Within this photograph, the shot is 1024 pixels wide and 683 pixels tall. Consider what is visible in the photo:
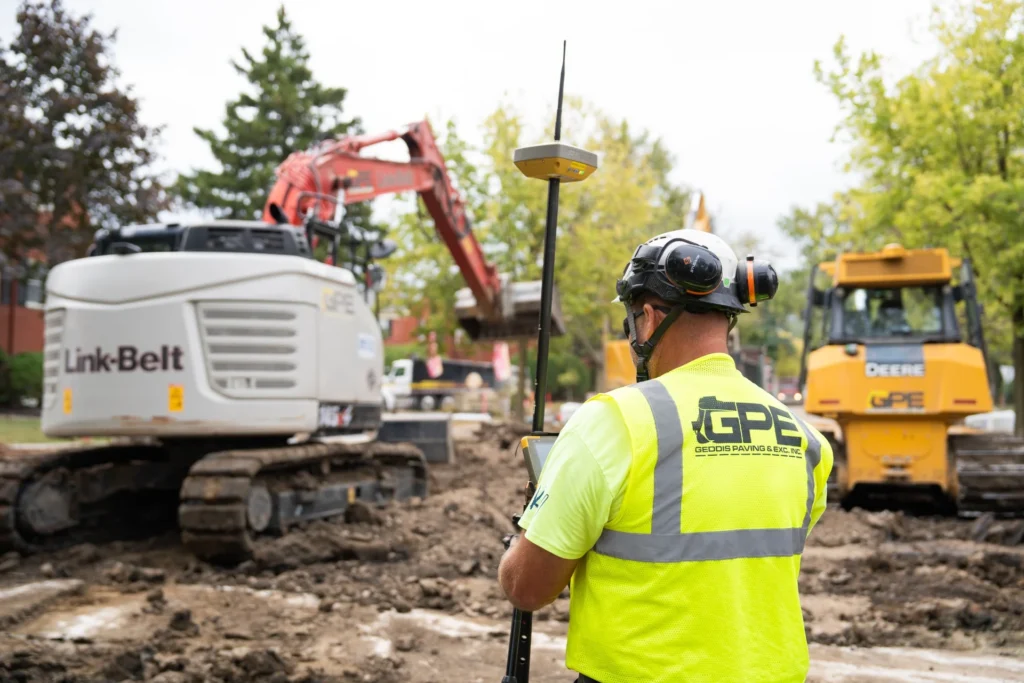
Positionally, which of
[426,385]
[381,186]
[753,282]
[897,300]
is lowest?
[426,385]

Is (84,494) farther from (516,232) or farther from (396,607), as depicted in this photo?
(516,232)

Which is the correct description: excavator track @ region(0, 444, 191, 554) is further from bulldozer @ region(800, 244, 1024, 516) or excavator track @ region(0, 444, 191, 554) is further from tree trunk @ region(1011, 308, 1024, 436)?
tree trunk @ region(1011, 308, 1024, 436)

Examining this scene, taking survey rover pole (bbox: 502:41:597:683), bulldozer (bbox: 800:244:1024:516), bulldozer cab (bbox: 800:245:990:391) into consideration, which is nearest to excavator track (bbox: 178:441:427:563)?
bulldozer (bbox: 800:244:1024:516)

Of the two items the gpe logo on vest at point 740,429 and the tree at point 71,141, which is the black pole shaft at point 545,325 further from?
the tree at point 71,141

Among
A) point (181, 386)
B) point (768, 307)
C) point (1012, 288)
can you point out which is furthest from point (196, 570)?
point (768, 307)

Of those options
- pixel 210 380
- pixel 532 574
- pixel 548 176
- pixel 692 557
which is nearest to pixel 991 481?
pixel 210 380

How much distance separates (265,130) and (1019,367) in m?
31.4

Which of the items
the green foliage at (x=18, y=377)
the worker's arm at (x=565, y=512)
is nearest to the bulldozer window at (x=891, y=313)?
the worker's arm at (x=565, y=512)

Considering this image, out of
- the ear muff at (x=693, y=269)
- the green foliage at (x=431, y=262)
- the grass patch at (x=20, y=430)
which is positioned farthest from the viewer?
the green foliage at (x=431, y=262)

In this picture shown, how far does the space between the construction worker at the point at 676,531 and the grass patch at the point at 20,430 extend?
55.2 feet

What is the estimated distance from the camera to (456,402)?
38.1m

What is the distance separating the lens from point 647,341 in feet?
8.41

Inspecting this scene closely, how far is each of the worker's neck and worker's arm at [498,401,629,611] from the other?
266 millimetres

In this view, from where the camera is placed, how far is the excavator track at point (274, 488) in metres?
8.22
